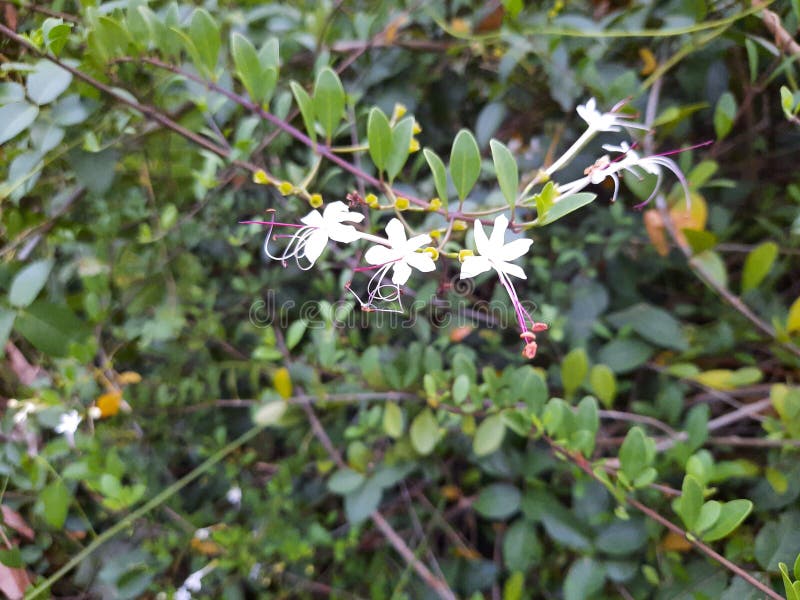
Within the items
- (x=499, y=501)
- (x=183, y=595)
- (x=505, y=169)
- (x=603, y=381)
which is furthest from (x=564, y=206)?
(x=183, y=595)

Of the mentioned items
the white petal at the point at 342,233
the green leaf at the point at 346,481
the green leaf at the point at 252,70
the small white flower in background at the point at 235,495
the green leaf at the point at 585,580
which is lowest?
the green leaf at the point at 585,580

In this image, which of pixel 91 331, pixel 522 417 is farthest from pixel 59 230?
pixel 522 417

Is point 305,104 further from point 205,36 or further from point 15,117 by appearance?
point 15,117

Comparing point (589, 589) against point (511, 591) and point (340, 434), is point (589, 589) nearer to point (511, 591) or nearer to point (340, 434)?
point (511, 591)

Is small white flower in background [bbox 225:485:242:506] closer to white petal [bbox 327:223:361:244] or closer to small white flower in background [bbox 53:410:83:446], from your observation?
small white flower in background [bbox 53:410:83:446]

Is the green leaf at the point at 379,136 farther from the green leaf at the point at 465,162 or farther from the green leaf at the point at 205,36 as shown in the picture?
the green leaf at the point at 205,36

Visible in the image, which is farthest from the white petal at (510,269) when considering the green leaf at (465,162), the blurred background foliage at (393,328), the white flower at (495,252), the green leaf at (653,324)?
the green leaf at (653,324)
